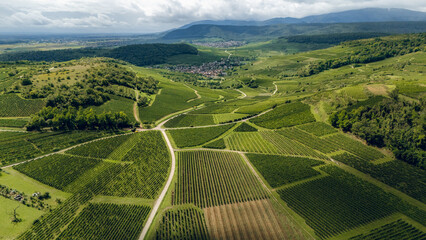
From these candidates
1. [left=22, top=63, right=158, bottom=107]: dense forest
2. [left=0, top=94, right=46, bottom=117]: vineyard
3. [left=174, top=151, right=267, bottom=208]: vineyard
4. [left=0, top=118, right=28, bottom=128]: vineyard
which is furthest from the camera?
[left=22, top=63, right=158, bottom=107]: dense forest

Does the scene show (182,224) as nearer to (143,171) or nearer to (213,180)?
(213,180)

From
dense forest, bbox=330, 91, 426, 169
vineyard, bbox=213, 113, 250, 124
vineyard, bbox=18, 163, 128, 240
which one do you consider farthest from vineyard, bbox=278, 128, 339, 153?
vineyard, bbox=18, 163, 128, 240

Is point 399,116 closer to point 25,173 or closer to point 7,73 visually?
point 25,173

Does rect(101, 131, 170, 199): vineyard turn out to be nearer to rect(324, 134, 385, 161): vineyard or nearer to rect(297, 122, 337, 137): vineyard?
rect(297, 122, 337, 137): vineyard

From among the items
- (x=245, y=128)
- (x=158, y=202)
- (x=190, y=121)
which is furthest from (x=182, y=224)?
(x=190, y=121)

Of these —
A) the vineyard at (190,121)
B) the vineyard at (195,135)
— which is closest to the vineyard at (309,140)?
the vineyard at (195,135)

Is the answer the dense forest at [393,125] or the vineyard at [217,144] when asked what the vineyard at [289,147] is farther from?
the dense forest at [393,125]

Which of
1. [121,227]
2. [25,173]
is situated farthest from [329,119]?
[25,173]
